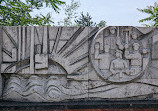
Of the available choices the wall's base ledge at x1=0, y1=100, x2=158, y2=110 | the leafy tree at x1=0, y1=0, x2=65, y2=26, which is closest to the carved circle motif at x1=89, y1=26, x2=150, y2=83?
the wall's base ledge at x1=0, y1=100, x2=158, y2=110

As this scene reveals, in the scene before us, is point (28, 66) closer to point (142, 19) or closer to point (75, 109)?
point (75, 109)

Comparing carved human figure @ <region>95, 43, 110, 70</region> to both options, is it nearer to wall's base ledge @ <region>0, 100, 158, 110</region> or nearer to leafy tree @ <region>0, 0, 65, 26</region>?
wall's base ledge @ <region>0, 100, 158, 110</region>

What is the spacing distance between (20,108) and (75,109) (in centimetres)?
127

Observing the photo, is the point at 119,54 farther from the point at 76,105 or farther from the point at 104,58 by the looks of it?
the point at 76,105

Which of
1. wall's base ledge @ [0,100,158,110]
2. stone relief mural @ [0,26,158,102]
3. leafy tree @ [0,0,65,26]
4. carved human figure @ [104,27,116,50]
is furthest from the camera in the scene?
leafy tree @ [0,0,65,26]

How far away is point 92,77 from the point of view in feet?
15.9

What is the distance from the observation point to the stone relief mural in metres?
4.77

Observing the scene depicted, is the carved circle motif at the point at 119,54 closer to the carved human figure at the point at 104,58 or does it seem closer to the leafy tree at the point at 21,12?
the carved human figure at the point at 104,58

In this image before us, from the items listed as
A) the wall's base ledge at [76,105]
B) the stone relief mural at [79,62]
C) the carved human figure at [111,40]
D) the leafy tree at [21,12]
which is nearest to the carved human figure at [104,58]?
the stone relief mural at [79,62]

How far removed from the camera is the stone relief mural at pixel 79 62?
4770 millimetres

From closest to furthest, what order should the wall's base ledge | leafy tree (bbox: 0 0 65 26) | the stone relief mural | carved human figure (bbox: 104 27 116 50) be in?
1. the wall's base ledge
2. the stone relief mural
3. carved human figure (bbox: 104 27 116 50)
4. leafy tree (bbox: 0 0 65 26)

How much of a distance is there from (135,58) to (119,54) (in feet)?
1.39

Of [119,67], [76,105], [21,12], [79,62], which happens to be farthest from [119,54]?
[21,12]

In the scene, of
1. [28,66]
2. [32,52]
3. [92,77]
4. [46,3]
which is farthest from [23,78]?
[46,3]
